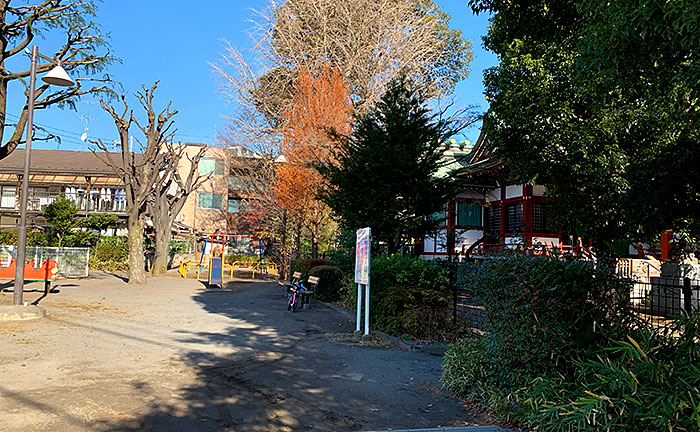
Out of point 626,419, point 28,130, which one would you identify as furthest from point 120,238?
point 626,419

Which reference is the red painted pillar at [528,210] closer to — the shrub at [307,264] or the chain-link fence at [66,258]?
the shrub at [307,264]

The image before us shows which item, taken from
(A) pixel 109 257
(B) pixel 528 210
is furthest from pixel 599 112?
(A) pixel 109 257

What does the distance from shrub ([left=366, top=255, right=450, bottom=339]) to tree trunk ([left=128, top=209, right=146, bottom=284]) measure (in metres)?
15.6

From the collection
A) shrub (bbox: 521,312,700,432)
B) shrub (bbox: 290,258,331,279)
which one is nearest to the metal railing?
shrub (bbox: 290,258,331,279)

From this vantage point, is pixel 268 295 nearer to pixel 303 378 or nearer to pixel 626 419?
pixel 303 378

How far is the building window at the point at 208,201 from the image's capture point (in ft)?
152

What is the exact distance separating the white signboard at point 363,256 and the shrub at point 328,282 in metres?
6.64

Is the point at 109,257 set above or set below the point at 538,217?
below

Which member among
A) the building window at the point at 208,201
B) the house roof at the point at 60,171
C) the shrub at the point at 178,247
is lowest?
the shrub at the point at 178,247

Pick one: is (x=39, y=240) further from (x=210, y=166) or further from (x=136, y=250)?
(x=210, y=166)

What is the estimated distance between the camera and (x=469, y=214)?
24.7 metres

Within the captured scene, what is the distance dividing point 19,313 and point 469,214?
749 inches

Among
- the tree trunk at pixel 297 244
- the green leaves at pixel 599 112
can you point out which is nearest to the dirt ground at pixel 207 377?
the green leaves at pixel 599 112

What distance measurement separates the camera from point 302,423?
199 inches
